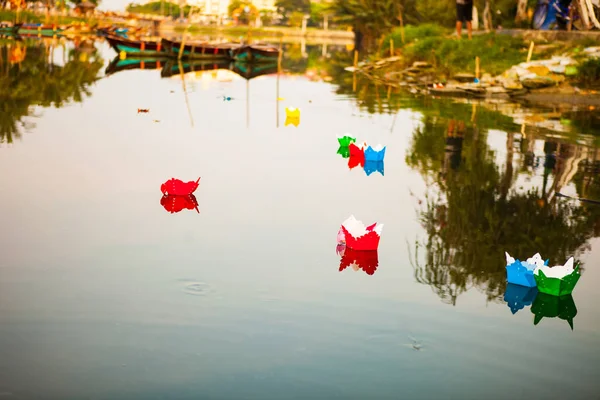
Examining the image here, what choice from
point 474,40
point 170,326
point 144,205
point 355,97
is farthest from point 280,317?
point 474,40

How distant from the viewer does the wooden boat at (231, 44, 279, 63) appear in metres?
58.3

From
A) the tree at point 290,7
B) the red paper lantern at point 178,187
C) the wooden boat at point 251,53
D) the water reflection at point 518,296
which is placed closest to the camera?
the water reflection at point 518,296

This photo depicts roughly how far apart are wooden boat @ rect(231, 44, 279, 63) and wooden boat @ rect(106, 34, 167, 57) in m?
4.67

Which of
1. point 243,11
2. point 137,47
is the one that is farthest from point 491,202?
point 243,11

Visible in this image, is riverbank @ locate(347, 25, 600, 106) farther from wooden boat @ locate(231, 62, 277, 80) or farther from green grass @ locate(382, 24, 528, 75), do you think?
wooden boat @ locate(231, 62, 277, 80)

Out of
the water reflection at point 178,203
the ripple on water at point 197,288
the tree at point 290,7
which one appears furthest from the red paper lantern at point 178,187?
the tree at point 290,7

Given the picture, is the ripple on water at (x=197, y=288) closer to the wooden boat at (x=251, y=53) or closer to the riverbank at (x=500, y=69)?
the riverbank at (x=500, y=69)

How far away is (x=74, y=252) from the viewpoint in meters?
10.8

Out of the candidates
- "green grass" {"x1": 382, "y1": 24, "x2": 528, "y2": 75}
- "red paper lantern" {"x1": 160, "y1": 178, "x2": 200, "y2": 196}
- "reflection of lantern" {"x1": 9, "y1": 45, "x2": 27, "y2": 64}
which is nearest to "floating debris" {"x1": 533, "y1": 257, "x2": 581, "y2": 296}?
"red paper lantern" {"x1": 160, "y1": 178, "x2": 200, "y2": 196}

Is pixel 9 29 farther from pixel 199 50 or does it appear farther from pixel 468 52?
pixel 468 52

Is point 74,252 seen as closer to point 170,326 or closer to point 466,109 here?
point 170,326

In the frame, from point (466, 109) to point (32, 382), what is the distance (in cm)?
2360

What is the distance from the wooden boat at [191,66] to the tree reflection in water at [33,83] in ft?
10.8

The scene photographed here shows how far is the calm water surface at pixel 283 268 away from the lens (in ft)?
24.7
